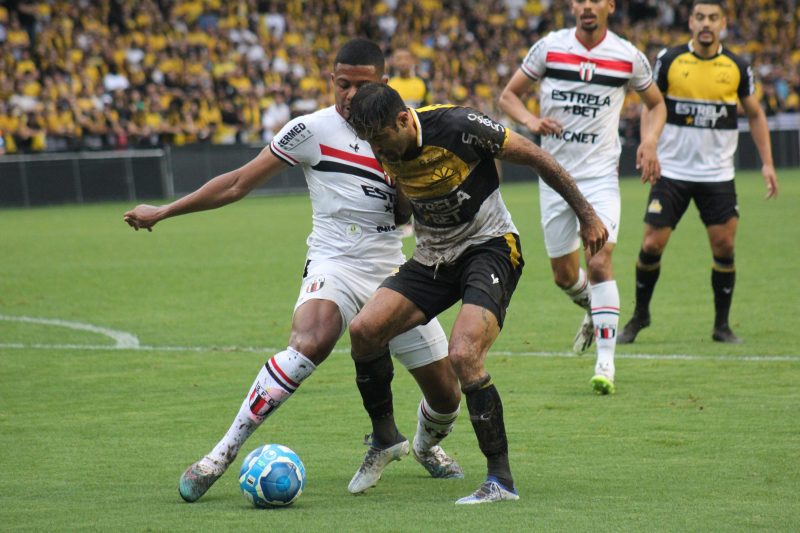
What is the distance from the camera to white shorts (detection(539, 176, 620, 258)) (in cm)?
898

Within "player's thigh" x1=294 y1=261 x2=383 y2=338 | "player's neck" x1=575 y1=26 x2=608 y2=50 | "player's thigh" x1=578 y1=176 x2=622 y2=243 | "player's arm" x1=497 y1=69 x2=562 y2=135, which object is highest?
"player's neck" x1=575 y1=26 x2=608 y2=50

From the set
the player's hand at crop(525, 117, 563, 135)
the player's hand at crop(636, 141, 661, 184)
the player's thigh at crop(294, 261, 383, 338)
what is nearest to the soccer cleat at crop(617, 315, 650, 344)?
the player's hand at crop(636, 141, 661, 184)

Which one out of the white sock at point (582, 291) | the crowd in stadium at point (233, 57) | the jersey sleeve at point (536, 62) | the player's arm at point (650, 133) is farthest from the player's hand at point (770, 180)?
the crowd in stadium at point (233, 57)

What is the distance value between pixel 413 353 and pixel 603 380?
234 centimetres

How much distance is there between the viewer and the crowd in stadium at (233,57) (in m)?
28.5

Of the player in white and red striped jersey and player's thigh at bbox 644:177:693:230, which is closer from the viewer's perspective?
the player in white and red striped jersey

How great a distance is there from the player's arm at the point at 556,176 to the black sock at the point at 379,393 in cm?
115

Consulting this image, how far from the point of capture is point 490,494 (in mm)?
5473

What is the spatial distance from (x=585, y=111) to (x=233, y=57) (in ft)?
79.1

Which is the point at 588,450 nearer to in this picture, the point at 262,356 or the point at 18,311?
the point at 262,356

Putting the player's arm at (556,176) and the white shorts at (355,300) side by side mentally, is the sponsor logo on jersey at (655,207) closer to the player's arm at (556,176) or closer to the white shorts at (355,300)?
the white shorts at (355,300)

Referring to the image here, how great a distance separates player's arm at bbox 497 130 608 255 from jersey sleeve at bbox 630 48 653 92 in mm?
3475

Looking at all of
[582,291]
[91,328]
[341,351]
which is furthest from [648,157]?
[91,328]

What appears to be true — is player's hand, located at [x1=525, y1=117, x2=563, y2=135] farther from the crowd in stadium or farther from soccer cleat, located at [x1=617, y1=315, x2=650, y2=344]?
the crowd in stadium
